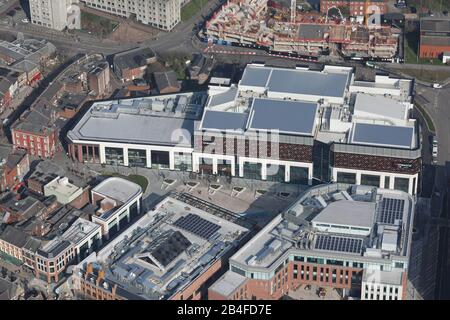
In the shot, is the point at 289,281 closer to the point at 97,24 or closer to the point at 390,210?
the point at 390,210

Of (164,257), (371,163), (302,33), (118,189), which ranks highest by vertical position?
(302,33)

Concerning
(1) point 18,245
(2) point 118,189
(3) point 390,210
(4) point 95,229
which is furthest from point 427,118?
(1) point 18,245

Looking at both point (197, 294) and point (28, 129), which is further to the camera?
point (28, 129)

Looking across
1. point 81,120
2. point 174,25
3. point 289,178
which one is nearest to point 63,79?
point 81,120

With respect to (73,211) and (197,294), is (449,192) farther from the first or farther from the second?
(73,211)

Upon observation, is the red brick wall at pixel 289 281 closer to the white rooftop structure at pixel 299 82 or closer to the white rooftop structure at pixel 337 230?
the white rooftop structure at pixel 337 230

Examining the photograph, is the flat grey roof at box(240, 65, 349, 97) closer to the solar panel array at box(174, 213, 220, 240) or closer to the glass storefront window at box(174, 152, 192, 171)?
the glass storefront window at box(174, 152, 192, 171)
